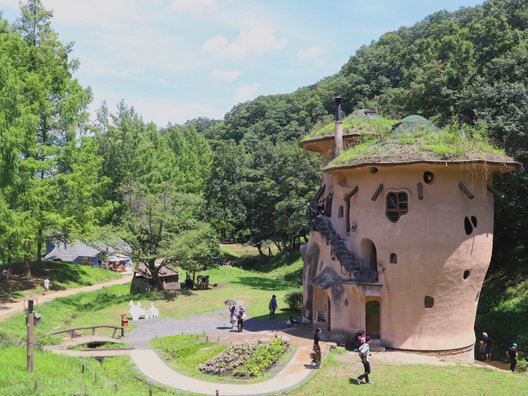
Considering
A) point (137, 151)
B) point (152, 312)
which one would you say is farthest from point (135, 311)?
point (137, 151)

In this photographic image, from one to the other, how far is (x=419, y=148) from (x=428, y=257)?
4589mm

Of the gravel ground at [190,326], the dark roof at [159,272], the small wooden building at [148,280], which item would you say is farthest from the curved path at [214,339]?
the dark roof at [159,272]

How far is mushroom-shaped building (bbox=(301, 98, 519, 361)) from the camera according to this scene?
69.5 ft

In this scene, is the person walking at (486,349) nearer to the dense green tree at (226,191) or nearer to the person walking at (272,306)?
the person walking at (272,306)

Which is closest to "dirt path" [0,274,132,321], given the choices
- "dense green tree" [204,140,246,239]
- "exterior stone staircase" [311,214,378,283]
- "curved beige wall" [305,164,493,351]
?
"exterior stone staircase" [311,214,378,283]

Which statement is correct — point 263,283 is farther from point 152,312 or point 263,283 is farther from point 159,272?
point 152,312

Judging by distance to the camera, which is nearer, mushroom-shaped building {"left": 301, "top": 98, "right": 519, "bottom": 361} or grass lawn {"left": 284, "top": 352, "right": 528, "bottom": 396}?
grass lawn {"left": 284, "top": 352, "right": 528, "bottom": 396}

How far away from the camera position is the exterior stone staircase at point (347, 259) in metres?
22.2

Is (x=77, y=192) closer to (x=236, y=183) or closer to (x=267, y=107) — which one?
(x=236, y=183)

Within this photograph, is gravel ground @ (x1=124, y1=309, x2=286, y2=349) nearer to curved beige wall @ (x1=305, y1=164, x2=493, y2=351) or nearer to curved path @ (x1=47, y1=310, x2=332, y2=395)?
curved path @ (x1=47, y1=310, x2=332, y2=395)

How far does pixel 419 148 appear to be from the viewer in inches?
824

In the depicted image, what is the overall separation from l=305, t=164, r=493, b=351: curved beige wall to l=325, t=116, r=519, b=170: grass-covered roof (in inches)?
29.1

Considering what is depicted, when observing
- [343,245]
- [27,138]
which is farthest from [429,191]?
[27,138]

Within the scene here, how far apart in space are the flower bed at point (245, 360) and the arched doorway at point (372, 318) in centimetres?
445
